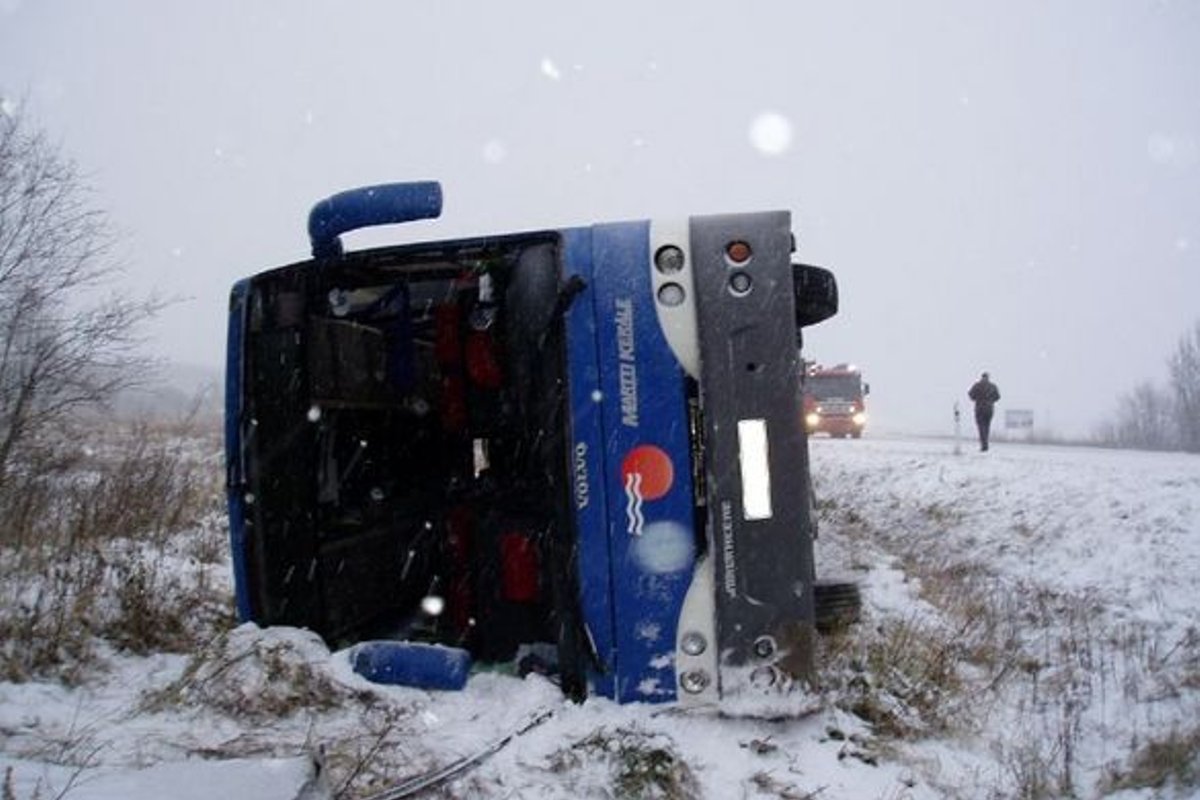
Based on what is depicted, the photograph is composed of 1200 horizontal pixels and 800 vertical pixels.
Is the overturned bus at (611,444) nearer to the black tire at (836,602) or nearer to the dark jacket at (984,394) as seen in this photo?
the black tire at (836,602)

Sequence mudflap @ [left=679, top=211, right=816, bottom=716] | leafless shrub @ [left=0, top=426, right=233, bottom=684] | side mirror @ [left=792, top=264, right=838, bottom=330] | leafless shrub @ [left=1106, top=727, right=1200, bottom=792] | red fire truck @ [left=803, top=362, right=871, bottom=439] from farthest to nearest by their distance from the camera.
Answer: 1. red fire truck @ [left=803, top=362, right=871, bottom=439]
2. leafless shrub @ [left=0, top=426, right=233, bottom=684]
3. side mirror @ [left=792, top=264, right=838, bottom=330]
4. mudflap @ [left=679, top=211, right=816, bottom=716]
5. leafless shrub @ [left=1106, top=727, right=1200, bottom=792]

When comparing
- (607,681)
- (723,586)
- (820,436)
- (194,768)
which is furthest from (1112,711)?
(820,436)

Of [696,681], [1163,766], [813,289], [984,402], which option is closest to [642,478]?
[696,681]

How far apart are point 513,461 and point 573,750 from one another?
2327 mm

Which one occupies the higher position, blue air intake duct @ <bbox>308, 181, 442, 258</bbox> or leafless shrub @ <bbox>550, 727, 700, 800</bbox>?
blue air intake duct @ <bbox>308, 181, 442, 258</bbox>

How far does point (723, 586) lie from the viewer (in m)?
3.02

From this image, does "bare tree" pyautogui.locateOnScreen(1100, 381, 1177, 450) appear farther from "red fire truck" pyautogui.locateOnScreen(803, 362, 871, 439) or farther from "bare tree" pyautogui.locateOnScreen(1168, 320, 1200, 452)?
"red fire truck" pyautogui.locateOnScreen(803, 362, 871, 439)

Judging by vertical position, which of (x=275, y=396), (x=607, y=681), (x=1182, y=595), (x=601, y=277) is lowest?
(x=1182, y=595)

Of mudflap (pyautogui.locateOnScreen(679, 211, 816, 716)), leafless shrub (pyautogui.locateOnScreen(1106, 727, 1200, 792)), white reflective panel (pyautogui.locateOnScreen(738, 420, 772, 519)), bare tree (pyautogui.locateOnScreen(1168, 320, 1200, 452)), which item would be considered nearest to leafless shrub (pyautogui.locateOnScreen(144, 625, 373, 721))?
mudflap (pyautogui.locateOnScreen(679, 211, 816, 716))

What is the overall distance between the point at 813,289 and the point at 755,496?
89 centimetres

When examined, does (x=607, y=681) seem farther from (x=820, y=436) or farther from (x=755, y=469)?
(x=820, y=436)

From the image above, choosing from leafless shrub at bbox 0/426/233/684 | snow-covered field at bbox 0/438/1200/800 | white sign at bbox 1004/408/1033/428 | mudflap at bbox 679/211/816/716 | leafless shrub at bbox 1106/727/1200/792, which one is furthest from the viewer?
white sign at bbox 1004/408/1033/428

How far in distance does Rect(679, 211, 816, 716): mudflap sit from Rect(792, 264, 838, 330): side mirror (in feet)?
0.85

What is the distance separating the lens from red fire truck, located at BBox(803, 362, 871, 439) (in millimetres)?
23281
